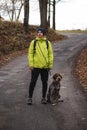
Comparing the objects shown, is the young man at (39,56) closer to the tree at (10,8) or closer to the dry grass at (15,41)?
the dry grass at (15,41)

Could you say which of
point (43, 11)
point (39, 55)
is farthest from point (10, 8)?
point (39, 55)

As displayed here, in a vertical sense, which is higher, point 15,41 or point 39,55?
point 39,55

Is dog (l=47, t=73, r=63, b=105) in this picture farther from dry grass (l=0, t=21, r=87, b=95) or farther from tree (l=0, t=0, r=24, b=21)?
tree (l=0, t=0, r=24, b=21)

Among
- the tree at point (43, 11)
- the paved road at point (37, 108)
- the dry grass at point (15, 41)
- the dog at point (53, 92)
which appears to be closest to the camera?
the paved road at point (37, 108)

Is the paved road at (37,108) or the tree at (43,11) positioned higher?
the tree at (43,11)

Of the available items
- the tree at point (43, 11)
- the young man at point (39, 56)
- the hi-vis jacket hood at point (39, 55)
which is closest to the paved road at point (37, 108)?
the young man at point (39, 56)

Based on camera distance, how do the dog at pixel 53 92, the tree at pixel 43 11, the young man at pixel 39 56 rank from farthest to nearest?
the tree at pixel 43 11 → the dog at pixel 53 92 → the young man at pixel 39 56

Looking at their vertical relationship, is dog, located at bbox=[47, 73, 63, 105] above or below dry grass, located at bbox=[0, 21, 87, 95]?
above

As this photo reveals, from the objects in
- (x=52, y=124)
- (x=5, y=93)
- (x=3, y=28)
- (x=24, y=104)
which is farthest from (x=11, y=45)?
(x=52, y=124)

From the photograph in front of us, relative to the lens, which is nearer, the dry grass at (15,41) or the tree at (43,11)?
the dry grass at (15,41)

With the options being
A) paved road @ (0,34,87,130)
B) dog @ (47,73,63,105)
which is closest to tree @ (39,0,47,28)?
paved road @ (0,34,87,130)

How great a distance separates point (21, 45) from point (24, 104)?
20215mm

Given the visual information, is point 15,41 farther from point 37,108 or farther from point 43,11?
point 37,108

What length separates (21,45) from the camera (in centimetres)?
3306
